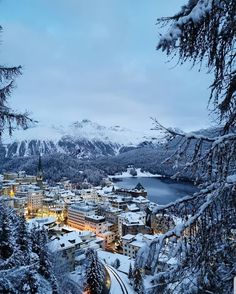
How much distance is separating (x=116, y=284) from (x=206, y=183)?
70.5 feet

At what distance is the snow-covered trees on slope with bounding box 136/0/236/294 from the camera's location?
1.69 metres

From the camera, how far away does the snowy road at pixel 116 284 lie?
66.5 ft

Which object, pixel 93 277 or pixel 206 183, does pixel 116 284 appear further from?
pixel 206 183

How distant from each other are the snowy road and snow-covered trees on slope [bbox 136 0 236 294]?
19.5m

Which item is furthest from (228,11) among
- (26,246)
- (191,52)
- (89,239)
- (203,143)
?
(89,239)

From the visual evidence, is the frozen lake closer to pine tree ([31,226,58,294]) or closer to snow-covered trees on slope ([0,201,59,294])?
pine tree ([31,226,58,294])

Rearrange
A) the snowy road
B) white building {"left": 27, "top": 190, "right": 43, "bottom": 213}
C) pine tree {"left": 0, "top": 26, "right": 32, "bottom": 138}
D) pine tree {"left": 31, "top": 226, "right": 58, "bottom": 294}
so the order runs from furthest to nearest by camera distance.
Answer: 1. white building {"left": 27, "top": 190, "right": 43, "bottom": 213}
2. the snowy road
3. pine tree {"left": 31, "top": 226, "right": 58, "bottom": 294}
4. pine tree {"left": 0, "top": 26, "right": 32, "bottom": 138}

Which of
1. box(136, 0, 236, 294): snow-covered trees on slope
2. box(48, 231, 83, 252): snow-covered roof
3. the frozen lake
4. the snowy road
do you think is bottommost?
the snowy road

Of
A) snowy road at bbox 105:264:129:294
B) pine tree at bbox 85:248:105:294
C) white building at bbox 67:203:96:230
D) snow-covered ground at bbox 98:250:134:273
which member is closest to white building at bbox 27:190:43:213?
white building at bbox 67:203:96:230

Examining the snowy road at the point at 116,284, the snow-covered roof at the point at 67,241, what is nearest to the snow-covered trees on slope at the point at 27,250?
the snowy road at the point at 116,284

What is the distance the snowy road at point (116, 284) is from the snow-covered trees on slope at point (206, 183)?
19514mm

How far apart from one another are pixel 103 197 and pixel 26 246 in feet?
163

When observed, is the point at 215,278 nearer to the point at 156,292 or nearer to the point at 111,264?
the point at 156,292

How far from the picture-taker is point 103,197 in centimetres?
6291
